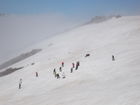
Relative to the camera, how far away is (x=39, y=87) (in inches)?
1371

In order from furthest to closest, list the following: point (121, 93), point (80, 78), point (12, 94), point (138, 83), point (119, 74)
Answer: point (12, 94) → point (80, 78) → point (119, 74) → point (138, 83) → point (121, 93)

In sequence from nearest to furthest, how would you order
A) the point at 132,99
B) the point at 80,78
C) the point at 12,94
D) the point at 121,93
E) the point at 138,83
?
the point at 132,99 < the point at 121,93 < the point at 138,83 < the point at 80,78 < the point at 12,94

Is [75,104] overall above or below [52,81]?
below

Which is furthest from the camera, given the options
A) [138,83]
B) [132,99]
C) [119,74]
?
[119,74]

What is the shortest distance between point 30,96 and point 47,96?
3473mm

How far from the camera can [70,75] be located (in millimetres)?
36406

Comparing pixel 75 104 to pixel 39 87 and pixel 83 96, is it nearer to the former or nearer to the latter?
pixel 83 96

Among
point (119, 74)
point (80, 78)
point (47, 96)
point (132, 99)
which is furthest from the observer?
point (80, 78)

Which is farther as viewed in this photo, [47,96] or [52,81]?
[52,81]

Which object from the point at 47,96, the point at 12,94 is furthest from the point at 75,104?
the point at 12,94

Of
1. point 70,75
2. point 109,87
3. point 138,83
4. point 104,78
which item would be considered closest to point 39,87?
point 70,75

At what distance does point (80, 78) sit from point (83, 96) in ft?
26.1

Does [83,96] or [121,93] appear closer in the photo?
[121,93]

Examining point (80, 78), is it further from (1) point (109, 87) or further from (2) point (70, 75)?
(1) point (109, 87)
